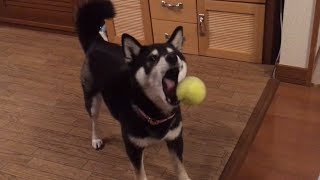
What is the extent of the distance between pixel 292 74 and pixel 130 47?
1211mm

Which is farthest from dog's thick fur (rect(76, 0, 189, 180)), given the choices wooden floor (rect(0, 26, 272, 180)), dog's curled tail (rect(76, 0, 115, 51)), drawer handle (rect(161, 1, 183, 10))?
drawer handle (rect(161, 1, 183, 10))

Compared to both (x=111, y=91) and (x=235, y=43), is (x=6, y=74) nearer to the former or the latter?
(x=111, y=91)

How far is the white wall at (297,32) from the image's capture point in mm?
1974

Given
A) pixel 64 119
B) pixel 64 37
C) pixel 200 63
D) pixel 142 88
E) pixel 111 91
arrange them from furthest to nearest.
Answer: pixel 64 37
pixel 200 63
pixel 64 119
pixel 111 91
pixel 142 88

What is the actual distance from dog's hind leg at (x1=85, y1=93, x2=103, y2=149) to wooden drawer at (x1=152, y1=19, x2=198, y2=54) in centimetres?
89

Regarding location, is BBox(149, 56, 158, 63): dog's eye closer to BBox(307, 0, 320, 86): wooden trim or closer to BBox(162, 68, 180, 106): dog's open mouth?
BBox(162, 68, 180, 106): dog's open mouth

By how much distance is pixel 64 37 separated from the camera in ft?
9.89

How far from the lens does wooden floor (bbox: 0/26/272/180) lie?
1762 millimetres

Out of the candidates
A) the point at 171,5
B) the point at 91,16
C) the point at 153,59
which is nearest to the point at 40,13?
the point at 171,5

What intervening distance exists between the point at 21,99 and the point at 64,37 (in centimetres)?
84

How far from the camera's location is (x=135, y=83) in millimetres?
1329

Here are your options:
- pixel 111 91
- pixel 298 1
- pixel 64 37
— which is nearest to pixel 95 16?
pixel 111 91

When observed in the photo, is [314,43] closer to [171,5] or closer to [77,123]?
[171,5]

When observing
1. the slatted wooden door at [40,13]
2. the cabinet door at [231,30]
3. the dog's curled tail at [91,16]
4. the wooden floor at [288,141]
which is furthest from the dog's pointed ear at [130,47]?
the slatted wooden door at [40,13]
